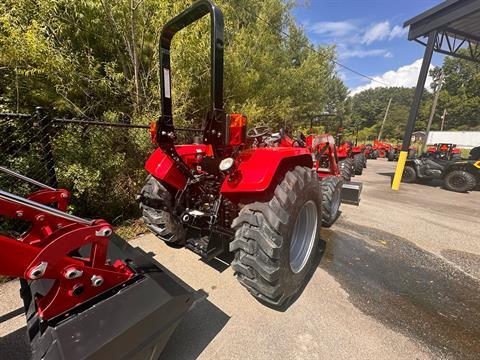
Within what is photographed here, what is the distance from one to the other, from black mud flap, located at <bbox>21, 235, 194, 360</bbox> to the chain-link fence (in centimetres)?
172

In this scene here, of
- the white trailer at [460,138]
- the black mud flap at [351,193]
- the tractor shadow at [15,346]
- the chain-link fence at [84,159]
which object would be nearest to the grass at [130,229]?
the chain-link fence at [84,159]

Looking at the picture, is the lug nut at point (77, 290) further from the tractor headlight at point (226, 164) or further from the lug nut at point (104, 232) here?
the tractor headlight at point (226, 164)

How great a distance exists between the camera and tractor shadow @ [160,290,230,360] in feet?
4.69

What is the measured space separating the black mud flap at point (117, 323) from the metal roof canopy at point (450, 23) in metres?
8.39

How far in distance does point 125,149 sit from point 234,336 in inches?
118

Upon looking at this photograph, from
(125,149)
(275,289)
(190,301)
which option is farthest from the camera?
(125,149)

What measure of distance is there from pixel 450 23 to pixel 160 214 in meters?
8.46

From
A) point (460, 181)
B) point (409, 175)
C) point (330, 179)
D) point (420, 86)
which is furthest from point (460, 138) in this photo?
point (330, 179)

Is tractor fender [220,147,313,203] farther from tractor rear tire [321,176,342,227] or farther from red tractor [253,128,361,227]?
tractor rear tire [321,176,342,227]

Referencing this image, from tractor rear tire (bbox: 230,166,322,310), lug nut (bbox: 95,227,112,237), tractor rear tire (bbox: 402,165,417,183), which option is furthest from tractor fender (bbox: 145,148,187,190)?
tractor rear tire (bbox: 402,165,417,183)

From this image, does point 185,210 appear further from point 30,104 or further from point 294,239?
point 30,104

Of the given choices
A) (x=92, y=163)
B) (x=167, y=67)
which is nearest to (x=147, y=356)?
(x=167, y=67)

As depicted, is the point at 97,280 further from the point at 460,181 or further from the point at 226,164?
the point at 460,181

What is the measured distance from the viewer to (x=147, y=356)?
112cm
